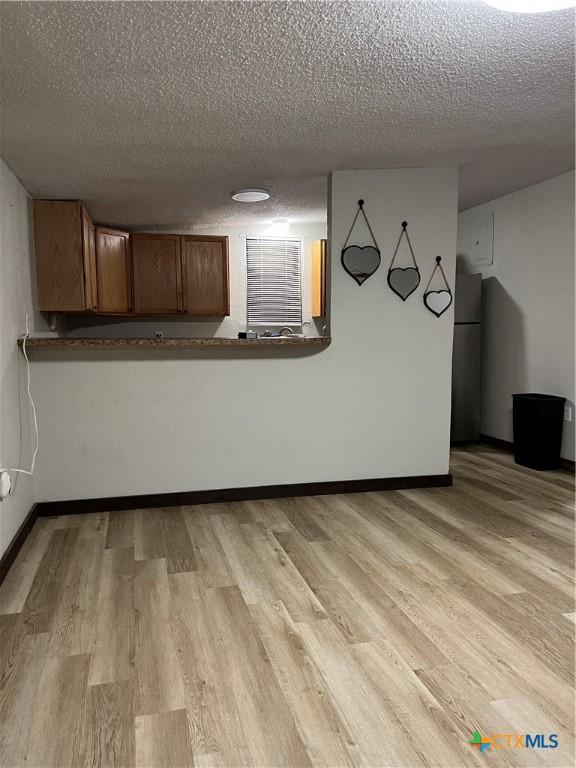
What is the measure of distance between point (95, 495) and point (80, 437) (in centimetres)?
39

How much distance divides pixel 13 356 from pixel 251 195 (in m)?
2.14

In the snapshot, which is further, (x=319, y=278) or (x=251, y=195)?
(x=319, y=278)

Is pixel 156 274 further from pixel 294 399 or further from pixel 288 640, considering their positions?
pixel 288 640

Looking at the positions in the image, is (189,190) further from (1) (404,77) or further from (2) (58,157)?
(1) (404,77)

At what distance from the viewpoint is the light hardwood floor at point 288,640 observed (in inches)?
60.0

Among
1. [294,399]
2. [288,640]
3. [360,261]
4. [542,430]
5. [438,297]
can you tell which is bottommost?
[288,640]

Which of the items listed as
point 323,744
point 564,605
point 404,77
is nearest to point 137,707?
point 323,744

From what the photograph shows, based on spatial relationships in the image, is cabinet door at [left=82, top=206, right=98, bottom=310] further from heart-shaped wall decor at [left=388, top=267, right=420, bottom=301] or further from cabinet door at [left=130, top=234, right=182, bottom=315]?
heart-shaped wall decor at [left=388, top=267, right=420, bottom=301]

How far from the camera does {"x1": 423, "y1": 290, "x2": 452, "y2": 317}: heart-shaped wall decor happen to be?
380 cm

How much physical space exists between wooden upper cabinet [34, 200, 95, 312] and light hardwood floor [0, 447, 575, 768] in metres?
1.61

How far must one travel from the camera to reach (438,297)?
12.5ft

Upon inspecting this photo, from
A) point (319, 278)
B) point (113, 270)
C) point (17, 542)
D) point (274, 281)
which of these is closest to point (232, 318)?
point (274, 281)

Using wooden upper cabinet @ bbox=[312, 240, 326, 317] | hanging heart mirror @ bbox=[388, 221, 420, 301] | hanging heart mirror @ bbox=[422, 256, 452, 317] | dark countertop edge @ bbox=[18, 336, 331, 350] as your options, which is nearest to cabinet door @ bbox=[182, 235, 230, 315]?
wooden upper cabinet @ bbox=[312, 240, 326, 317]

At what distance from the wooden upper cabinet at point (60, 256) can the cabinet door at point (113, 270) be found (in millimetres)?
1048
